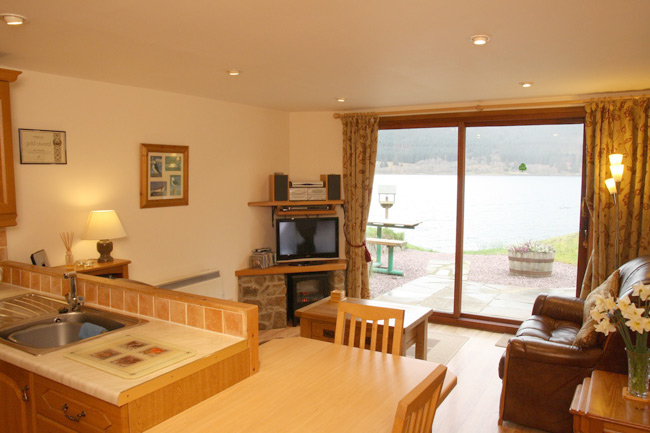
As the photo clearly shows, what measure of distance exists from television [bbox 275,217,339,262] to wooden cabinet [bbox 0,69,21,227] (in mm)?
2731

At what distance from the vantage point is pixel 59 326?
235 centimetres

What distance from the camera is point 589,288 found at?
15.1ft

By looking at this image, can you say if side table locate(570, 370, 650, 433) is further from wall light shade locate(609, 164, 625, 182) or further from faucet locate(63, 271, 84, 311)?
faucet locate(63, 271, 84, 311)

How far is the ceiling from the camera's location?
2.23 metres

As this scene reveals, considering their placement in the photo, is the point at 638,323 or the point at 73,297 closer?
the point at 638,323

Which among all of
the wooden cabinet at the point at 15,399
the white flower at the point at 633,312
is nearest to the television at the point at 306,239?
the wooden cabinet at the point at 15,399

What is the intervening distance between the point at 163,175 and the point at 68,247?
115cm

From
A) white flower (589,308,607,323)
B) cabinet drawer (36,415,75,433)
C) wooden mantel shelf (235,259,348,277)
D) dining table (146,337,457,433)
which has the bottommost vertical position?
wooden mantel shelf (235,259,348,277)

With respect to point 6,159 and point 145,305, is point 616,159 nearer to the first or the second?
point 145,305

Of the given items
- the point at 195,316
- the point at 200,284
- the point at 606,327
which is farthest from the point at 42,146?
the point at 606,327

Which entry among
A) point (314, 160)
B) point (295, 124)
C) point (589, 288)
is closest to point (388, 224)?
point (314, 160)

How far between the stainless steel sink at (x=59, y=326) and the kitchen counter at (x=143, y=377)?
0.19m

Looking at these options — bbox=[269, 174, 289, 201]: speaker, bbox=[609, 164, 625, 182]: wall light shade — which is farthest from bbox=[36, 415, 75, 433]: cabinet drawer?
bbox=[609, 164, 625, 182]: wall light shade

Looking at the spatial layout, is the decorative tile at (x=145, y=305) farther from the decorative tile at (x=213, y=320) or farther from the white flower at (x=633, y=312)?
the white flower at (x=633, y=312)
